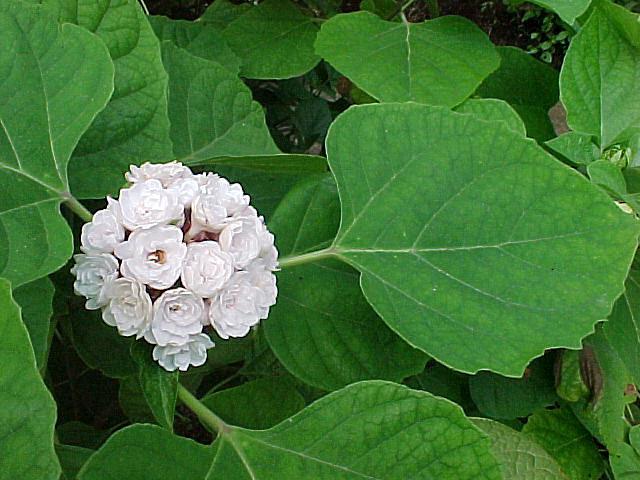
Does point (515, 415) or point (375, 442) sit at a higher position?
point (375, 442)

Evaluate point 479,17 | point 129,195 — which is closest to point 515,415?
point 129,195

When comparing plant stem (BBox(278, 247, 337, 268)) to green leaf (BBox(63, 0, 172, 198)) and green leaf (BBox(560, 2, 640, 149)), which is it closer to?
green leaf (BBox(63, 0, 172, 198))

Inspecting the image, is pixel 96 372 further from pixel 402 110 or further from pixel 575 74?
pixel 575 74

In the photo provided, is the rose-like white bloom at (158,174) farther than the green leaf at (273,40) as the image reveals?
No

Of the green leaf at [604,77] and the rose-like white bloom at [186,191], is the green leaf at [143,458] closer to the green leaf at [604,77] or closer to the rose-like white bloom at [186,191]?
the rose-like white bloom at [186,191]

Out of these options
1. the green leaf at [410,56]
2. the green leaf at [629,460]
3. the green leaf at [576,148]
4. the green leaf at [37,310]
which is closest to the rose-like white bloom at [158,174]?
the green leaf at [37,310]

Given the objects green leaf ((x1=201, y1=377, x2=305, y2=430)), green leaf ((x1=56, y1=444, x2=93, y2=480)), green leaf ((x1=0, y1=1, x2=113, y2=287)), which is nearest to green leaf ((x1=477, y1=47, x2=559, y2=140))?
green leaf ((x1=201, y1=377, x2=305, y2=430))
